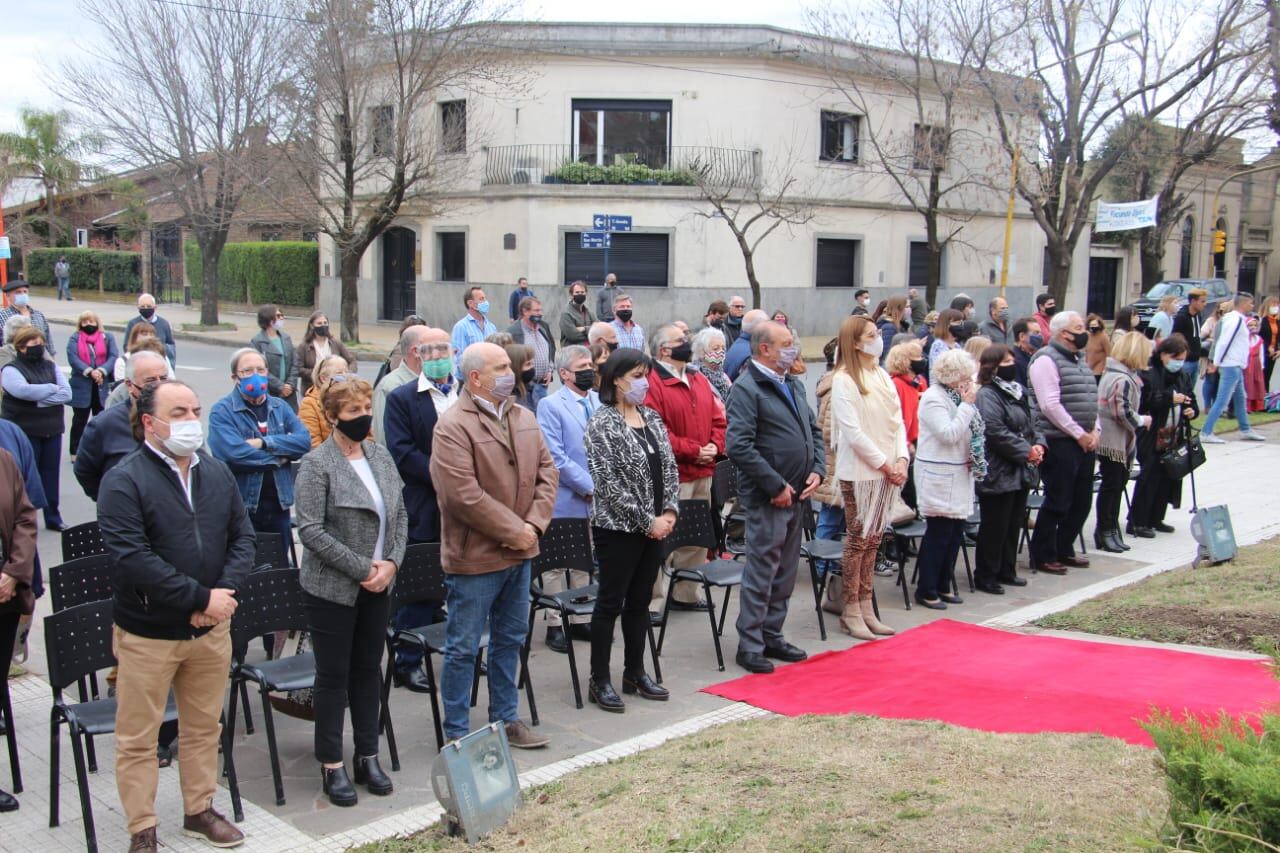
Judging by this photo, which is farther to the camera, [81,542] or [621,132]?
[621,132]

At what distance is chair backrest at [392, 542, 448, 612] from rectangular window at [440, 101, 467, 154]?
86.3 ft

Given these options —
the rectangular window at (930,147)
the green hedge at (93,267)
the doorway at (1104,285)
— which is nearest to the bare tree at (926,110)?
the rectangular window at (930,147)

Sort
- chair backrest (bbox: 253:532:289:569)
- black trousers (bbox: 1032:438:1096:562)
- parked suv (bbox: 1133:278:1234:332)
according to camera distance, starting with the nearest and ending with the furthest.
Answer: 1. chair backrest (bbox: 253:532:289:569)
2. black trousers (bbox: 1032:438:1096:562)
3. parked suv (bbox: 1133:278:1234:332)

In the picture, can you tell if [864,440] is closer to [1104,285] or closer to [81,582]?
[81,582]

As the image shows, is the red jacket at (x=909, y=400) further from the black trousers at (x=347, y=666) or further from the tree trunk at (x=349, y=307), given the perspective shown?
the tree trunk at (x=349, y=307)

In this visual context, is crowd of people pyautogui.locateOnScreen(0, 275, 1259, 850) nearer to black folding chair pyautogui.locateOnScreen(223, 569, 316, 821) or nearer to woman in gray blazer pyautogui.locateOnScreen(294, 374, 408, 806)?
woman in gray blazer pyautogui.locateOnScreen(294, 374, 408, 806)

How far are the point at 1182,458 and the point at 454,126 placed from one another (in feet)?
79.7

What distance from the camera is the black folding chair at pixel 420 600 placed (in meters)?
6.00

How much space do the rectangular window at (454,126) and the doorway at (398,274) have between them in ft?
14.5

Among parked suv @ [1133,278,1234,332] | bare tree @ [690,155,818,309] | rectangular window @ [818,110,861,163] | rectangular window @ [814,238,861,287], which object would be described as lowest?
parked suv @ [1133,278,1234,332]

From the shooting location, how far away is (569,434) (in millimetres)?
7590

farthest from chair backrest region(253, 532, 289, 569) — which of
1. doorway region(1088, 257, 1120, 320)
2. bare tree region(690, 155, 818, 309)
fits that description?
doorway region(1088, 257, 1120, 320)

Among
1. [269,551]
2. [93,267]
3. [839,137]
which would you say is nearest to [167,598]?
[269,551]

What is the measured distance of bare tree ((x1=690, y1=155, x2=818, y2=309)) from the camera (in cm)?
3033
